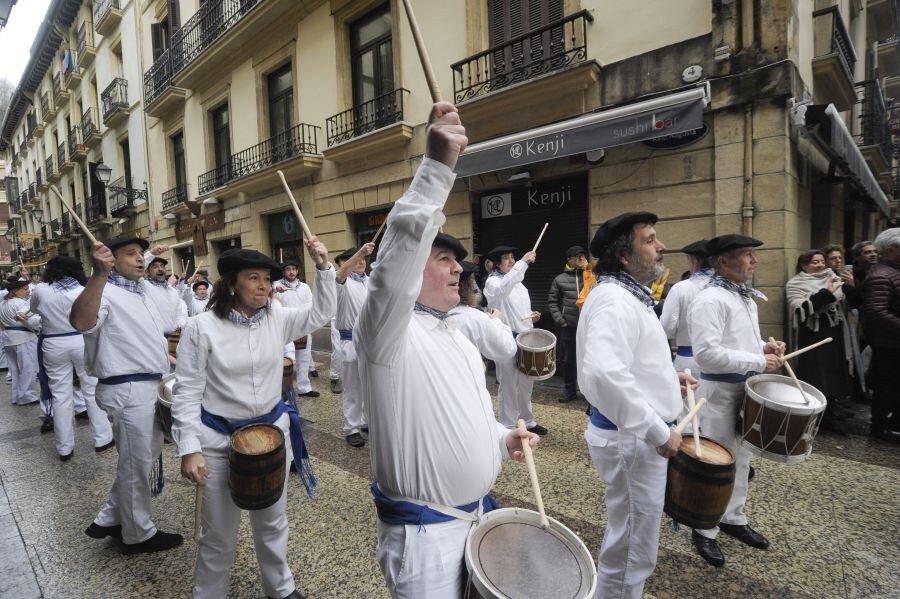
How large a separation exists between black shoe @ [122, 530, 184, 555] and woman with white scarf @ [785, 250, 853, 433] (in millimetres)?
6501

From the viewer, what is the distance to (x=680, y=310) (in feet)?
13.6

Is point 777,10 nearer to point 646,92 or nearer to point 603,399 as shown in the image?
point 646,92

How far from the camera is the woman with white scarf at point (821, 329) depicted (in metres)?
5.25

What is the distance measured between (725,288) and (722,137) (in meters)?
3.83

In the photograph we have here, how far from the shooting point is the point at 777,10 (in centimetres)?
569

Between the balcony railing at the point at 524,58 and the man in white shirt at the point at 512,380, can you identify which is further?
the balcony railing at the point at 524,58

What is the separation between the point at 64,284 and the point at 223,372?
4.73 meters

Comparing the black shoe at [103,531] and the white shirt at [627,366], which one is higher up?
the white shirt at [627,366]

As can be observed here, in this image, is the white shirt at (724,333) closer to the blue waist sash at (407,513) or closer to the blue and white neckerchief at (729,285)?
the blue and white neckerchief at (729,285)

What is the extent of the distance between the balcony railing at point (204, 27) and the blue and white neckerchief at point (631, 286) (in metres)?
13.1

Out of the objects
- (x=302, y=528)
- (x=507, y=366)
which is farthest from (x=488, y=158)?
(x=302, y=528)

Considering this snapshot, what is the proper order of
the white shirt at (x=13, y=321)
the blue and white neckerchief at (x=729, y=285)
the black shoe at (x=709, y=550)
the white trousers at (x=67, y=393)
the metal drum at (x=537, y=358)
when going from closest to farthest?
the black shoe at (x=709, y=550)
the blue and white neckerchief at (x=729, y=285)
the metal drum at (x=537, y=358)
the white trousers at (x=67, y=393)
the white shirt at (x=13, y=321)

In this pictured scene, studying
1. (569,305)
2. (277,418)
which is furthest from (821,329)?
(277,418)

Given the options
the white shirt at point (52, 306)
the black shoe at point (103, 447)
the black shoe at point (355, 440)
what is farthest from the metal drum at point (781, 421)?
the white shirt at point (52, 306)
